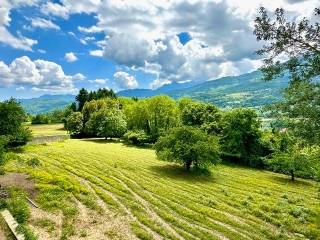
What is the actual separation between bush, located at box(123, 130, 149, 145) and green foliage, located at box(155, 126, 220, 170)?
43375 mm

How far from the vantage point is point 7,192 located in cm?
3222

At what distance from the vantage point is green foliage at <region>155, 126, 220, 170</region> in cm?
5084

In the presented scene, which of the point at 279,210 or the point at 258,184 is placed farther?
the point at 258,184

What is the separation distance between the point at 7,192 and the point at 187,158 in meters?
26.2

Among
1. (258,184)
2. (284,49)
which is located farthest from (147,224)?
(258,184)

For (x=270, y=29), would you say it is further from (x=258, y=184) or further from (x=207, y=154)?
(x=258, y=184)

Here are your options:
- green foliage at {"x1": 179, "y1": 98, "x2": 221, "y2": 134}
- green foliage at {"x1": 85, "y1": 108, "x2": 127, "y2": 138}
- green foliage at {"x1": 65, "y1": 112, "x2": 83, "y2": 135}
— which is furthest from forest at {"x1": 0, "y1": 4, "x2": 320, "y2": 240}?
green foliage at {"x1": 65, "y1": 112, "x2": 83, "y2": 135}

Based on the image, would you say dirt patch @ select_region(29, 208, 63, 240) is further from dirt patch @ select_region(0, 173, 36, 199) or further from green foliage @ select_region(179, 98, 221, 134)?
green foliage @ select_region(179, 98, 221, 134)

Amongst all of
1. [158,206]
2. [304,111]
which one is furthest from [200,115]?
[304,111]

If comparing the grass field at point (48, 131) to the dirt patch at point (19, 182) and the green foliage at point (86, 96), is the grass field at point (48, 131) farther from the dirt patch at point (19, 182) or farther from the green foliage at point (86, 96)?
the dirt patch at point (19, 182)

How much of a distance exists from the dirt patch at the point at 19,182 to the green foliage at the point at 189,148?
1992 cm

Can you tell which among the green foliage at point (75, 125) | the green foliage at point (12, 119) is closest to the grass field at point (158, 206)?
the green foliage at point (12, 119)

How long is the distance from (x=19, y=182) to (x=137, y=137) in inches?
2411

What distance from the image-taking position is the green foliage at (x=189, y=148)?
50.8 metres
